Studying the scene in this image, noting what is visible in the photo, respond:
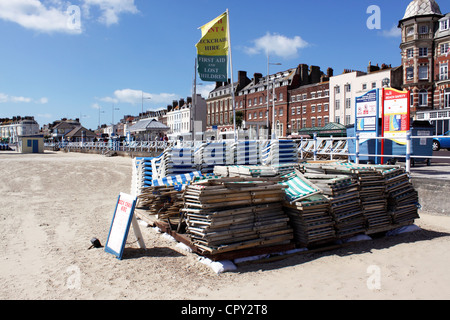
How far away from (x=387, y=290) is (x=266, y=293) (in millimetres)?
1611

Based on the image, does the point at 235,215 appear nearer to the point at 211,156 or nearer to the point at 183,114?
the point at 211,156

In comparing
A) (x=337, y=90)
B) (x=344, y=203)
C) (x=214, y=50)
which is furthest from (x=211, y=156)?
(x=337, y=90)

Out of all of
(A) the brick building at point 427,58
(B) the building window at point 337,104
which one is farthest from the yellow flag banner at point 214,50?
(B) the building window at point 337,104

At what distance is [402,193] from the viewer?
7770 millimetres

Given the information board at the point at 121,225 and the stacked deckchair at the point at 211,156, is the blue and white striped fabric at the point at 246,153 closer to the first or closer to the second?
the stacked deckchair at the point at 211,156

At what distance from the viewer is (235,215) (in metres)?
5.96

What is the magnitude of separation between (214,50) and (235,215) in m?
9.45

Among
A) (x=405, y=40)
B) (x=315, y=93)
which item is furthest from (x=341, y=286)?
(x=315, y=93)

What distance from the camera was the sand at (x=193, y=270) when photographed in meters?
4.71

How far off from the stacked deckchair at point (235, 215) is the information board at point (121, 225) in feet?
3.29

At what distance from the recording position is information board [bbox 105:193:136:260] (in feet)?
20.1

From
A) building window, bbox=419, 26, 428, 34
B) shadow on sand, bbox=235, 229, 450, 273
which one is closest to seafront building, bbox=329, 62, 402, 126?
building window, bbox=419, 26, 428, 34
